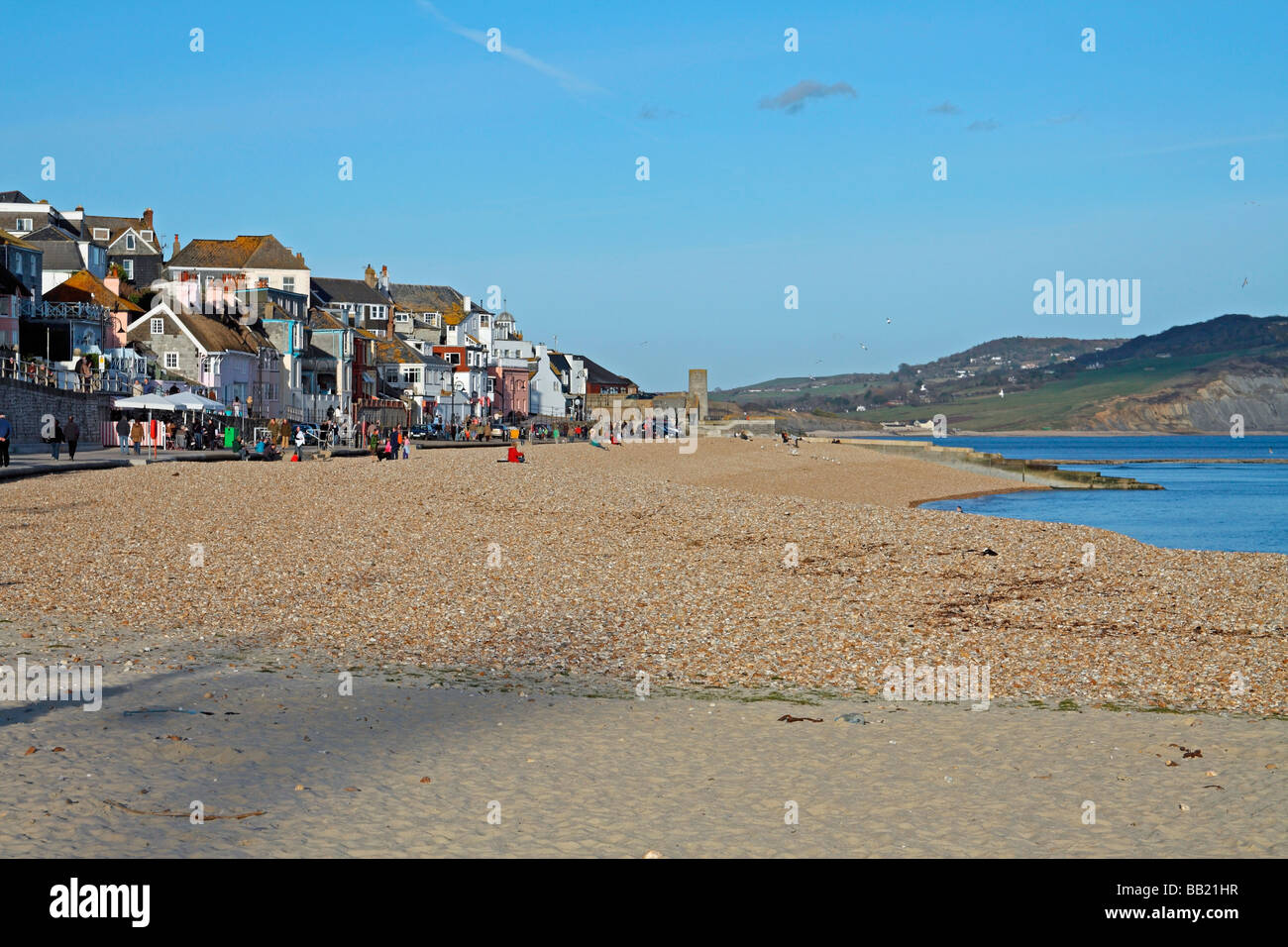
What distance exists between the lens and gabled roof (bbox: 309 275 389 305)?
12406cm

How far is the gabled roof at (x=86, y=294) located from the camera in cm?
7778

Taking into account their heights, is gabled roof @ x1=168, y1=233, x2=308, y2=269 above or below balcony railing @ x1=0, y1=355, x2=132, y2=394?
above

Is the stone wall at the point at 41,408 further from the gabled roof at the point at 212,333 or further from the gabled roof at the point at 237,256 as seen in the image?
the gabled roof at the point at 237,256

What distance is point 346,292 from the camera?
127 m

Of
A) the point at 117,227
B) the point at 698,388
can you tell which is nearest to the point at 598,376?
the point at 698,388

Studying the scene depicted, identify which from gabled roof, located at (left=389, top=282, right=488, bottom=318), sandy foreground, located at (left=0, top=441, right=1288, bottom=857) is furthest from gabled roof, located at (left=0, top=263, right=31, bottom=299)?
gabled roof, located at (left=389, top=282, right=488, bottom=318)

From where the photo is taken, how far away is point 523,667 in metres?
13.7

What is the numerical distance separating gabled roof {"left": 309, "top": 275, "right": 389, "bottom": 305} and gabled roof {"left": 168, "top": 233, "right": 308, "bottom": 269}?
1349cm

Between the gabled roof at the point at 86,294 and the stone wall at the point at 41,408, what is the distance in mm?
21215

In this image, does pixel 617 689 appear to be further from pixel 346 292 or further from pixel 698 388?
pixel 698 388

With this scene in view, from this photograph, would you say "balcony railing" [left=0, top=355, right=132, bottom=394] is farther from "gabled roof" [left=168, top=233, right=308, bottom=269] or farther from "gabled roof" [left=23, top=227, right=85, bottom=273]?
"gabled roof" [left=168, top=233, right=308, bottom=269]
